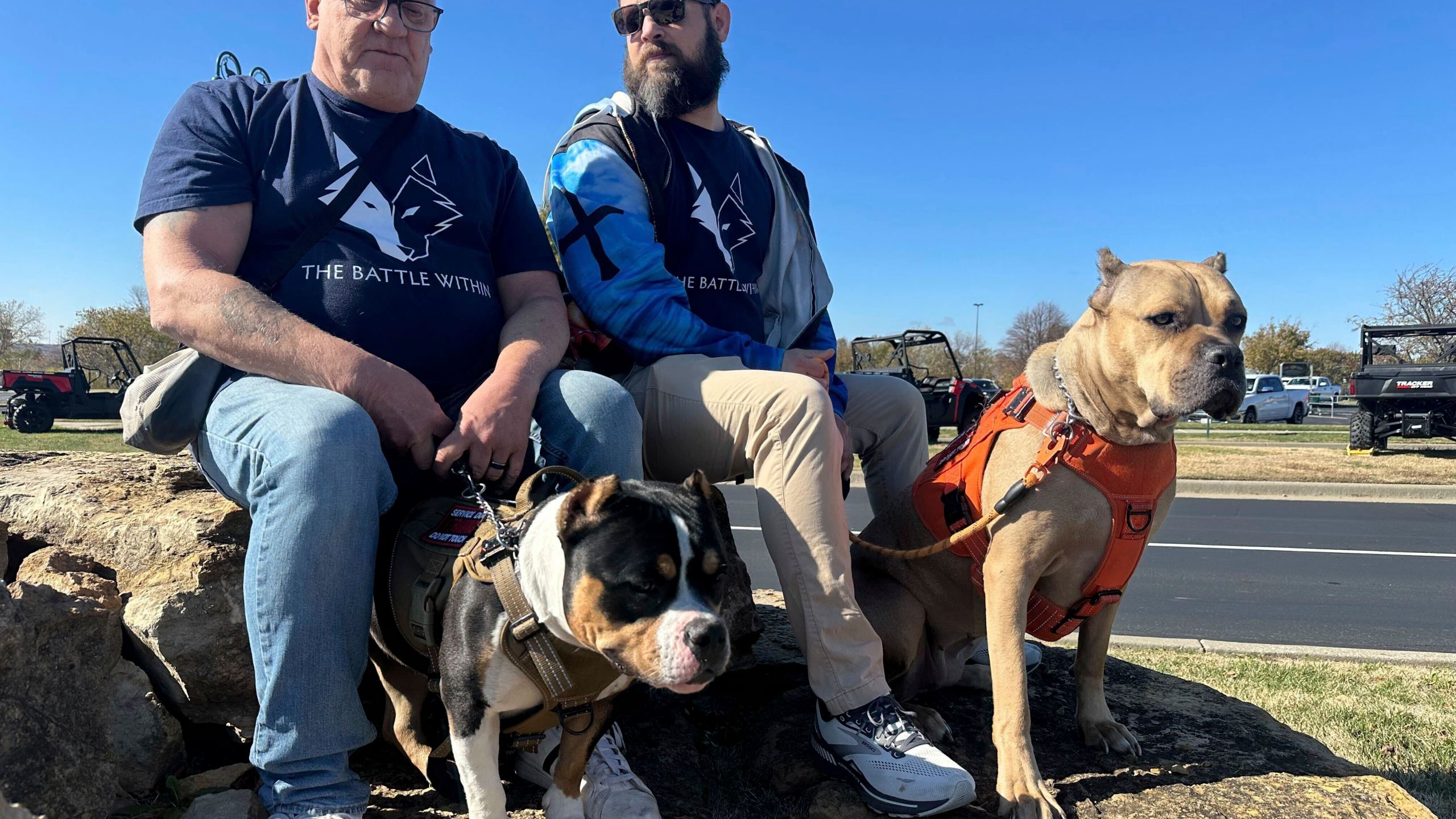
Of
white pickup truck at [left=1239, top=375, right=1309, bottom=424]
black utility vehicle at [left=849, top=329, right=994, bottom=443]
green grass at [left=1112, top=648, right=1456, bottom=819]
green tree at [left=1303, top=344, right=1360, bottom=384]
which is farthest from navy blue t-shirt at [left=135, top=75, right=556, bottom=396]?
green tree at [left=1303, top=344, right=1360, bottom=384]

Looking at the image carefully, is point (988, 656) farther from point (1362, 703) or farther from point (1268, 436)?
point (1268, 436)

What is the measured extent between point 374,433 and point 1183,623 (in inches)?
237

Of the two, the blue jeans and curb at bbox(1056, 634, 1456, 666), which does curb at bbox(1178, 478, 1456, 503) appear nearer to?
curb at bbox(1056, 634, 1456, 666)

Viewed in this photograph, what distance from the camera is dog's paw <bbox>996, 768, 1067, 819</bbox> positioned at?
2.28 m

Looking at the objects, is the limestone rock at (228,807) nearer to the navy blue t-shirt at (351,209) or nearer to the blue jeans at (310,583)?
the blue jeans at (310,583)

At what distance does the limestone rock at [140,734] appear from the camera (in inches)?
87.4

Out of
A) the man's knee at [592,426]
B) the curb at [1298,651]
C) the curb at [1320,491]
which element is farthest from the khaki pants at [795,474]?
the curb at [1320,491]

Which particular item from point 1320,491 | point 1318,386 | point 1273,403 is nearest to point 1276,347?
point 1318,386

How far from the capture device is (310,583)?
2.00m

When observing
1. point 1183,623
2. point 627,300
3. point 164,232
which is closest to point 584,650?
point 627,300

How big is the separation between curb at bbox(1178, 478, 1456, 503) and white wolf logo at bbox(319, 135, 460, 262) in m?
12.8

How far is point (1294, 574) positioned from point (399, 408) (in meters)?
8.34

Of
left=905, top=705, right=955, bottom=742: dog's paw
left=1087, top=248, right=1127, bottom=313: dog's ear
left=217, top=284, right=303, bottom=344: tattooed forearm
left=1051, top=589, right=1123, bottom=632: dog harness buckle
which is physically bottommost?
left=905, top=705, right=955, bottom=742: dog's paw

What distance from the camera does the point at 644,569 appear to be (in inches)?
69.3
